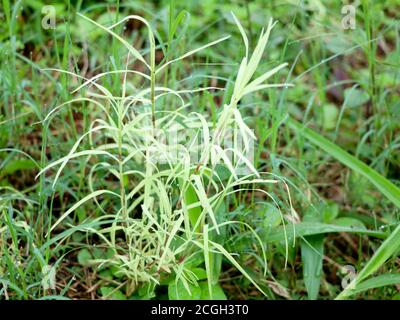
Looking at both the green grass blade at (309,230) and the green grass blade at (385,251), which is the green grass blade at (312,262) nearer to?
the green grass blade at (309,230)

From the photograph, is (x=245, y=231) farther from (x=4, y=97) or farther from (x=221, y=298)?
(x=4, y=97)

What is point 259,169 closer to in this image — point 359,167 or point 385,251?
point 359,167

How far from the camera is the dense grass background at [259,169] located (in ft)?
4.61

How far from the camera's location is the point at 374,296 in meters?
1.51

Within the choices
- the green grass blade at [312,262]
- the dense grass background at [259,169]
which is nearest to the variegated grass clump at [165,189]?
the dense grass background at [259,169]

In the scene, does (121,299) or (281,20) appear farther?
(281,20)

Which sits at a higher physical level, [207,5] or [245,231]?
[207,5]

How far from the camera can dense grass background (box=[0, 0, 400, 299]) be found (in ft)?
4.61

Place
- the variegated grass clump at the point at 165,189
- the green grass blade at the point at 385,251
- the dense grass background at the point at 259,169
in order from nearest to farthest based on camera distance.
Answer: the variegated grass clump at the point at 165,189
the green grass blade at the point at 385,251
the dense grass background at the point at 259,169

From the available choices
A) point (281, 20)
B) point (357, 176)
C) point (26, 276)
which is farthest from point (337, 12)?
point (26, 276)

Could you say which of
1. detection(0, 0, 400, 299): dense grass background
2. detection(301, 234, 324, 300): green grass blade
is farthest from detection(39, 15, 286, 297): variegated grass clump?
detection(301, 234, 324, 300): green grass blade

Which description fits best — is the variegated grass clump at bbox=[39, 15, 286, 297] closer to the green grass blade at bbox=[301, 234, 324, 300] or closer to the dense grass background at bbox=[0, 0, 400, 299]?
the dense grass background at bbox=[0, 0, 400, 299]

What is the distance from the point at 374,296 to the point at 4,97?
0.97m

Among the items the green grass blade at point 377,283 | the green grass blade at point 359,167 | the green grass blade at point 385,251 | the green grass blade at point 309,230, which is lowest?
the green grass blade at point 377,283
